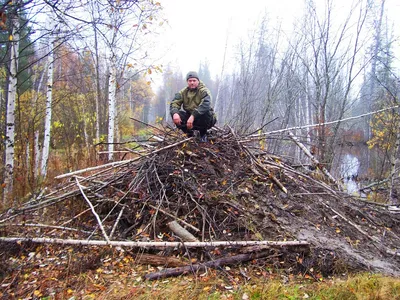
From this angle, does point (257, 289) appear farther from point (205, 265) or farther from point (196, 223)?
point (196, 223)

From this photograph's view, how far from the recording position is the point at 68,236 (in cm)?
362

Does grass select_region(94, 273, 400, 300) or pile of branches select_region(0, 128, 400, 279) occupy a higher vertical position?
pile of branches select_region(0, 128, 400, 279)

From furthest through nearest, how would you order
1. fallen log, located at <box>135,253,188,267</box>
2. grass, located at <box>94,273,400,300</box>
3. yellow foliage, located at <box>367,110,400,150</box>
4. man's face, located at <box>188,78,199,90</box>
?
yellow foliage, located at <box>367,110,400,150</box>
man's face, located at <box>188,78,199,90</box>
fallen log, located at <box>135,253,188,267</box>
grass, located at <box>94,273,400,300</box>

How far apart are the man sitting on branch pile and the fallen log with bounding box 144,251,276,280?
2250 mm

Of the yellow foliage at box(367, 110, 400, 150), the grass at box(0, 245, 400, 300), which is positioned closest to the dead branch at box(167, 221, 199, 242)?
the grass at box(0, 245, 400, 300)

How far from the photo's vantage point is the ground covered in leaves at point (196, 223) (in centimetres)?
308

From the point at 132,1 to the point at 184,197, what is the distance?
2.56m

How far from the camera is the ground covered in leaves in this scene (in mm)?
3078

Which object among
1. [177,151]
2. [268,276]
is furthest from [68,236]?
[268,276]

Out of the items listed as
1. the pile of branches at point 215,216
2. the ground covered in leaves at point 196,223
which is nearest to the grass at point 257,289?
the ground covered in leaves at point 196,223

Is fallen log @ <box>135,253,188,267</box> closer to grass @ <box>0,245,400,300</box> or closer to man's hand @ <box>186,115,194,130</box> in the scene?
grass @ <box>0,245,400,300</box>

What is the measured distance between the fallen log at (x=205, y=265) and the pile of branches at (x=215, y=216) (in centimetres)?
1

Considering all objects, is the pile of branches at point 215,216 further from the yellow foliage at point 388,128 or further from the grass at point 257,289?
the yellow foliage at point 388,128

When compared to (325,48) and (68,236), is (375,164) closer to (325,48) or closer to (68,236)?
(325,48)
